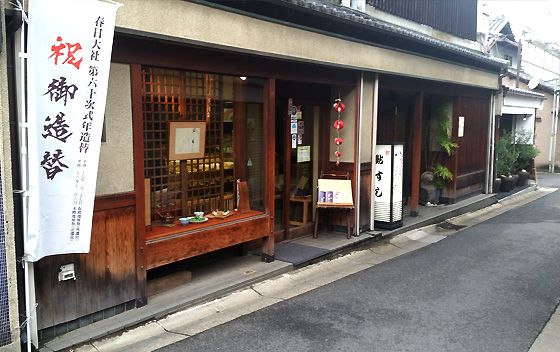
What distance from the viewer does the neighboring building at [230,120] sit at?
563 cm

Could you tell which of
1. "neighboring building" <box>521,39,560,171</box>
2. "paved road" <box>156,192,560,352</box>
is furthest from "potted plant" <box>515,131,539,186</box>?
"paved road" <box>156,192,560,352</box>

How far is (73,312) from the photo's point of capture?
544 centimetres

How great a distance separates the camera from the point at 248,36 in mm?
7035

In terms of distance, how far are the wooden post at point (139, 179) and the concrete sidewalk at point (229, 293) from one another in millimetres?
363

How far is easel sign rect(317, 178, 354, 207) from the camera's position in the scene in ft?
31.6

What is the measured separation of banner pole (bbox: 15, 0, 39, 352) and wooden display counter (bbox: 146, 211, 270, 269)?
1521 mm

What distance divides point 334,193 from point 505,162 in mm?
10723

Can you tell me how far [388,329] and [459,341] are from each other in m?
0.82

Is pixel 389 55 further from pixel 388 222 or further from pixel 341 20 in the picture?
pixel 388 222

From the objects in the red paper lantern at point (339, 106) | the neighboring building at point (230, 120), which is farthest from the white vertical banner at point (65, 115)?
the red paper lantern at point (339, 106)

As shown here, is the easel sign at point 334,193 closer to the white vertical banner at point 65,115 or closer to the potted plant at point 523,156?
the white vertical banner at point 65,115

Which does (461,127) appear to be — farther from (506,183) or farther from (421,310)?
(421,310)

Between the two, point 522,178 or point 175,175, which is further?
point 522,178

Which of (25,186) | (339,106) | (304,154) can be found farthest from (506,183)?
(25,186)
